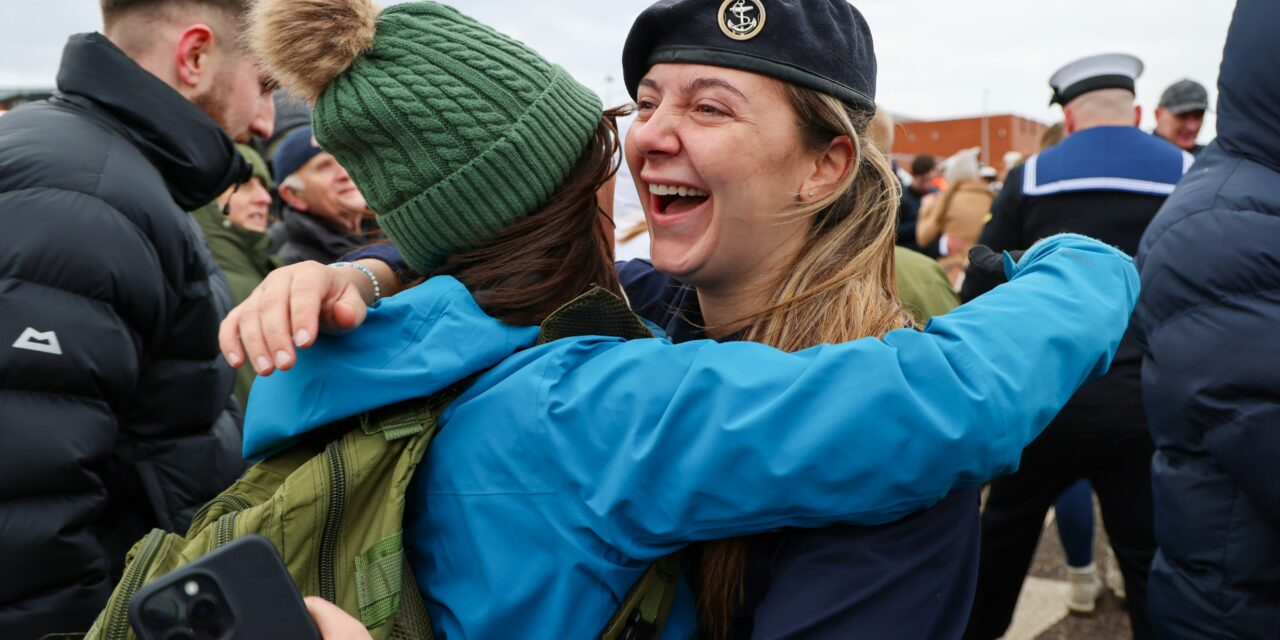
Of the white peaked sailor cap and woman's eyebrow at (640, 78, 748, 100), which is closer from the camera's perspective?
woman's eyebrow at (640, 78, 748, 100)

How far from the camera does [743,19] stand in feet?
5.11

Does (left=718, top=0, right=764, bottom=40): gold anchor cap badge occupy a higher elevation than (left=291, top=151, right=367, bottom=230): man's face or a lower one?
higher

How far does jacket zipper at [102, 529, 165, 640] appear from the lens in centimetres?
117

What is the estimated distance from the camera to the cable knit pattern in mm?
1508

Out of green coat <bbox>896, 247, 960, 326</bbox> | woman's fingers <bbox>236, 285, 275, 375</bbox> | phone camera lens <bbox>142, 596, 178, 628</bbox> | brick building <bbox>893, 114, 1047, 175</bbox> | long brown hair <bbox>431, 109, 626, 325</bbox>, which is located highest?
woman's fingers <bbox>236, 285, 275, 375</bbox>

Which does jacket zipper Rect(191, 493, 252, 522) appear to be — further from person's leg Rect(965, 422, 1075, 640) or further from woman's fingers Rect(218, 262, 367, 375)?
person's leg Rect(965, 422, 1075, 640)

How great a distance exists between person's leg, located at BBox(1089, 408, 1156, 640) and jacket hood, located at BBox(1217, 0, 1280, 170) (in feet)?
4.83

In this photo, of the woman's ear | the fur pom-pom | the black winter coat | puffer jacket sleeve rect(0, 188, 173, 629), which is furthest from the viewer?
the black winter coat

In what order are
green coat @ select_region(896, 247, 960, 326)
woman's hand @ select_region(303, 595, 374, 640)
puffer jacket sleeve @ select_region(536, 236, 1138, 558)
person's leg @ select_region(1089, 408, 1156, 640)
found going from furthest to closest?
person's leg @ select_region(1089, 408, 1156, 640) < green coat @ select_region(896, 247, 960, 326) < puffer jacket sleeve @ select_region(536, 236, 1138, 558) < woman's hand @ select_region(303, 595, 374, 640)

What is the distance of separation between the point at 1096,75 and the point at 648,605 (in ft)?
12.0

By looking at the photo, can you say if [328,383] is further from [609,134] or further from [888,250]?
[888,250]

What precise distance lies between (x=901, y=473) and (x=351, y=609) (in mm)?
743

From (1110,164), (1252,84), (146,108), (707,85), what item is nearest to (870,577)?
(707,85)

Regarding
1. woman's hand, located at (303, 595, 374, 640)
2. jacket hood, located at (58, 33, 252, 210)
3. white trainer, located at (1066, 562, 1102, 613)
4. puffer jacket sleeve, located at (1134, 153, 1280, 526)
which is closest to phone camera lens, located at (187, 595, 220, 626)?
woman's hand, located at (303, 595, 374, 640)
